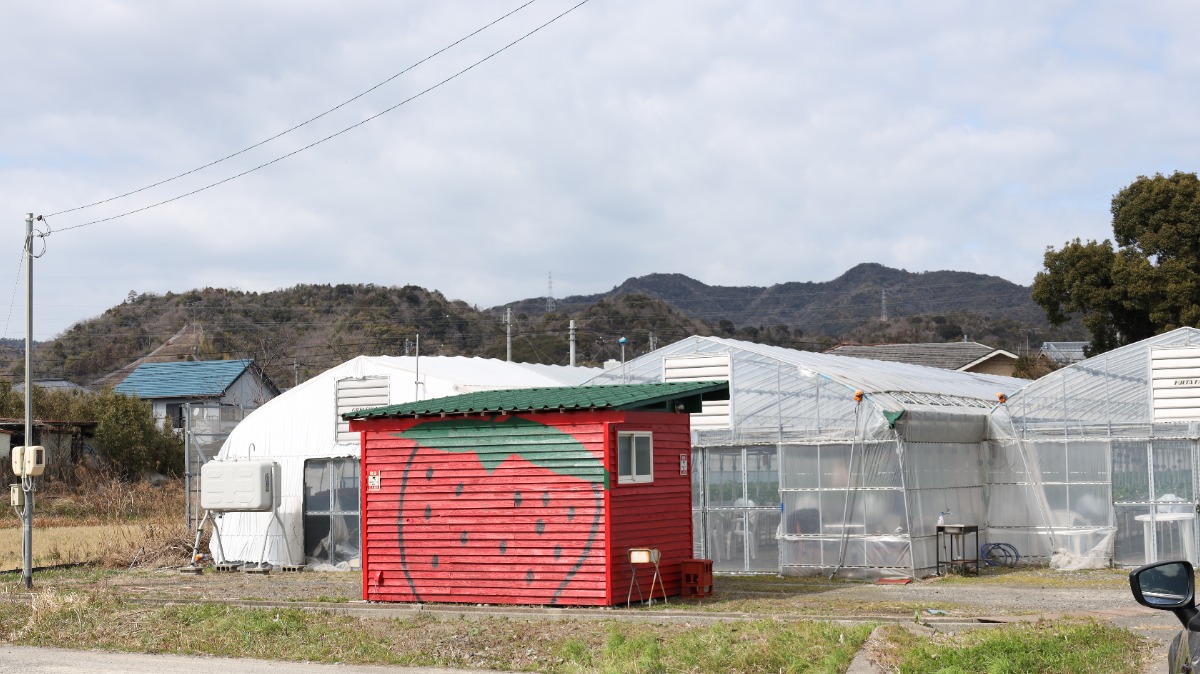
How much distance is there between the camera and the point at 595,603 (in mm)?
18375

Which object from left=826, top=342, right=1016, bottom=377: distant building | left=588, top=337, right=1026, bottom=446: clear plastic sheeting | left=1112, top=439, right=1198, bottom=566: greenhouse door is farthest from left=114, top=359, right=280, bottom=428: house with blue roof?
left=1112, top=439, right=1198, bottom=566: greenhouse door

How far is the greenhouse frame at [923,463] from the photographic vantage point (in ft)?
76.9

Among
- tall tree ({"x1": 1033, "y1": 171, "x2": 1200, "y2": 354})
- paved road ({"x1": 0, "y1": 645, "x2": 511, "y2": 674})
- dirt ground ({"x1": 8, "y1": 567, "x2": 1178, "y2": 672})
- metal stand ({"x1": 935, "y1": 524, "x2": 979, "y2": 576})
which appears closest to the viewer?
paved road ({"x1": 0, "y1": 645, "x2": 511, "y2": 674})

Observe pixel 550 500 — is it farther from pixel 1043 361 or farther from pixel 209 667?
pixel 1043 361

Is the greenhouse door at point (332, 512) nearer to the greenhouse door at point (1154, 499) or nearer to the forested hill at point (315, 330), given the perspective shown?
the greenhouse door at point (1154, 499)

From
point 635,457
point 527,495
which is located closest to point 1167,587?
point 635,457

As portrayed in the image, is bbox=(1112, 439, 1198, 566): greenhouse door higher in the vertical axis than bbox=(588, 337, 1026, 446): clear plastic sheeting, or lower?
lower

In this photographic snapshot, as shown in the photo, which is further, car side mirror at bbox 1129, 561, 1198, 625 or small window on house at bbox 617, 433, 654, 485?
small window on house at bbox 617, 433, 654, 485

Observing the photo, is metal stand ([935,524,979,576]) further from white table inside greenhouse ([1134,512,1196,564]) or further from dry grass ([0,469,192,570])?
dry grass ([0,469,192,570])

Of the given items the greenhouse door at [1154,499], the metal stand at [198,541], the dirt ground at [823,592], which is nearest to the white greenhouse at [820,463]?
the dirt ground at [823,592]

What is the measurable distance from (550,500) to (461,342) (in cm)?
7586

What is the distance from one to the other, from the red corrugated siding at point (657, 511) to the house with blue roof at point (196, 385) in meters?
45.6

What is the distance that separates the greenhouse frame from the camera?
76.9 feet

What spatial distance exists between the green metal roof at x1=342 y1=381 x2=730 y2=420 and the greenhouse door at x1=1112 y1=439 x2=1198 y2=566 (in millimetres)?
8978
